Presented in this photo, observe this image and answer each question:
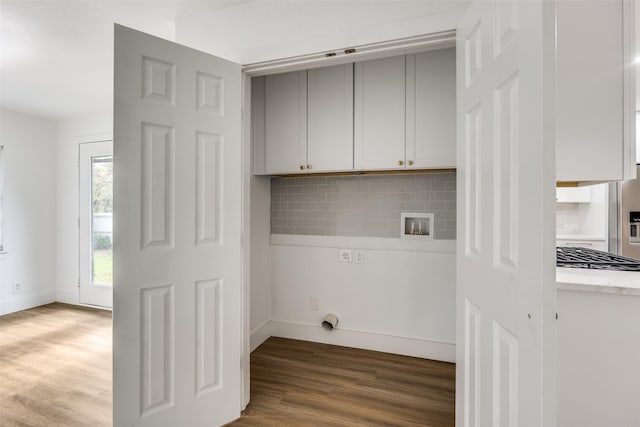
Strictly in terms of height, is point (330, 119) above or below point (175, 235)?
above

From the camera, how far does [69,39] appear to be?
2.42 m

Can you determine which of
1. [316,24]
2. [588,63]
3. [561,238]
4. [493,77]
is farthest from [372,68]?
[561,238]

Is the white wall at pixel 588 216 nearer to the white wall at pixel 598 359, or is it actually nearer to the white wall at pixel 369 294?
the white wall at pixel 369 294

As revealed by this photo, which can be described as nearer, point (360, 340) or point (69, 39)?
point (69, 39)

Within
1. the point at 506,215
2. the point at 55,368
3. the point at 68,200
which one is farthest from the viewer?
the point at 68,200

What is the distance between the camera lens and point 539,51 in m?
0.80

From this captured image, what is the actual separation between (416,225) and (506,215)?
6.07 ft

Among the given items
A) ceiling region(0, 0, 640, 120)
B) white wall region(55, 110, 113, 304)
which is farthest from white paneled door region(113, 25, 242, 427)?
white wall region(55, 110, 113, 304)

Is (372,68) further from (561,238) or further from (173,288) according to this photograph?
(561,238)

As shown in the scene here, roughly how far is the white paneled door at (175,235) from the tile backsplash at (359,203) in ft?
4.16

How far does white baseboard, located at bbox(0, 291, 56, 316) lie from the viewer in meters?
3.98

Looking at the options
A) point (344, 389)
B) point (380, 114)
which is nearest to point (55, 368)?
point (344, 389)

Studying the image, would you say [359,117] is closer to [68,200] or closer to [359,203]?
[359,203]

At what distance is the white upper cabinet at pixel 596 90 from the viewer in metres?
1.67
